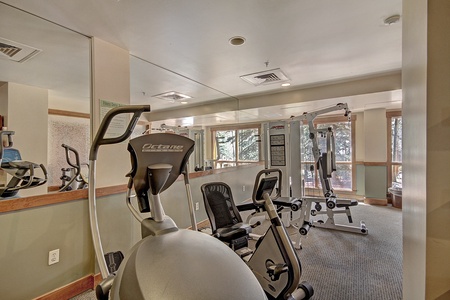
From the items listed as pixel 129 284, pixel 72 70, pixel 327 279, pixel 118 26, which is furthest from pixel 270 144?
pixel 129 284

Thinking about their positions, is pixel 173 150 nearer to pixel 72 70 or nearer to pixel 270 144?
pixel 72 70

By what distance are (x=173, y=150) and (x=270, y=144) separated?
2.89 metres

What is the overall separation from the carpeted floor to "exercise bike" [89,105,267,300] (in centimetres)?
153

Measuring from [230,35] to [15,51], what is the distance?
236 centimetres

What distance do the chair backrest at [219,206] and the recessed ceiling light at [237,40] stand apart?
165 centimetres

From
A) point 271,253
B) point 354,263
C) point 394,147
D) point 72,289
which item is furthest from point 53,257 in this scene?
point 394,147

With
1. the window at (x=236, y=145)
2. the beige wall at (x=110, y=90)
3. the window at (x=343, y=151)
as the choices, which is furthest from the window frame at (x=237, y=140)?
the beige wall at (x=110, y=90)

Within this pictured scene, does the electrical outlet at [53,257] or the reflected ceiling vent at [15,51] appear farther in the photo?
the reflected ceiling vent at [15,51]

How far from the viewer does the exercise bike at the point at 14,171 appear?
1.82 metres

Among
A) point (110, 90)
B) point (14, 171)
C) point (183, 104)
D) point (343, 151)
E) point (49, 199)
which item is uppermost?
point (183, 104)

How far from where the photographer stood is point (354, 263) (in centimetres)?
248

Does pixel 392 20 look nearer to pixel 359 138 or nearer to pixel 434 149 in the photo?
pixel 434 149

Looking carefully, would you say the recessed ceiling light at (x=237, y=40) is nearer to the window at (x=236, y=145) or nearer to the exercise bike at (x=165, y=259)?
the exercise bike at (x=165, y=259)

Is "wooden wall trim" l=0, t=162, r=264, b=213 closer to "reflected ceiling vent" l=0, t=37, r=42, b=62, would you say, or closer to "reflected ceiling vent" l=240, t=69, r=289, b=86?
"reflected ceiling vent" l=0, t=37, r=42, b=62
